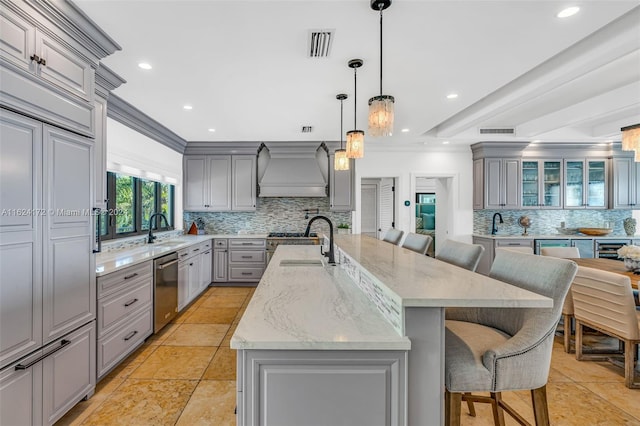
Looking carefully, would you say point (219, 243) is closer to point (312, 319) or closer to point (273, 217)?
point (273, 217)

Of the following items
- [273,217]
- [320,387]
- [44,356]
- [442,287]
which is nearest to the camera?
[320,387]

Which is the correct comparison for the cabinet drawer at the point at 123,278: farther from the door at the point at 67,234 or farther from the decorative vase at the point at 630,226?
the decorative vase at the point at 630,226

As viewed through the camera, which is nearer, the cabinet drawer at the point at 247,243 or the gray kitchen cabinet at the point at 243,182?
the cabinet drawer at the point at 247,243

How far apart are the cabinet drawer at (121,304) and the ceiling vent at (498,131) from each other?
5401 mm

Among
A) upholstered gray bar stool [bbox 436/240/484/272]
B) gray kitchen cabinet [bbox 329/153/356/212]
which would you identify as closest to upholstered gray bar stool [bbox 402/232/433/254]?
upholstered gray bar stool [bbox 436/240/484/272]

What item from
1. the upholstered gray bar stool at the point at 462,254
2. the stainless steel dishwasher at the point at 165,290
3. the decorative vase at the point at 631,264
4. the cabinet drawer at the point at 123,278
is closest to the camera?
the upholstered gray bar stool at the point at 462,254

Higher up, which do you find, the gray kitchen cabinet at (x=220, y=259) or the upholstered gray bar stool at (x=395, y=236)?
the upholstered gray bar stool at (x=395, y=236)

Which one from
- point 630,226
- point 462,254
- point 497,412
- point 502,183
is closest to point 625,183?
point 630,226

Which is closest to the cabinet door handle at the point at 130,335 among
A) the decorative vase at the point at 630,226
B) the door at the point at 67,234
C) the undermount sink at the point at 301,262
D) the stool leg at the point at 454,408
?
Answer: the door at the point at 67,234

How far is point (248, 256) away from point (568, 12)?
15.9 ft

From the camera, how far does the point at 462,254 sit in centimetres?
216

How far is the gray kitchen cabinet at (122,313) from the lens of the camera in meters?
2.31

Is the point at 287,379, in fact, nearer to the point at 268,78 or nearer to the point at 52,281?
the point at 52,281

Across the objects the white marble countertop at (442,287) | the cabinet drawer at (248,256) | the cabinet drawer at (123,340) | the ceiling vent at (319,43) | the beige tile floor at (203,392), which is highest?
the ceiling vent at (319,43)
